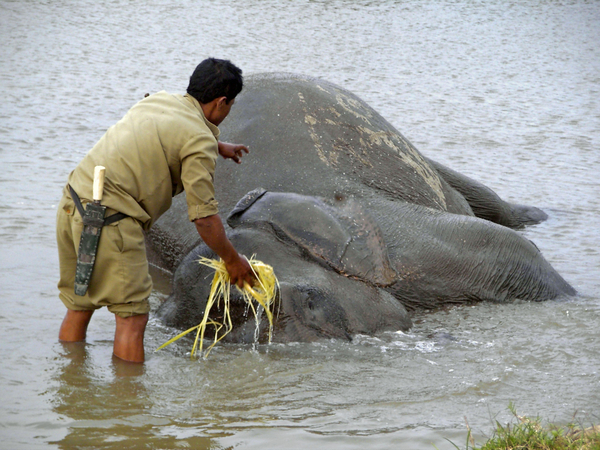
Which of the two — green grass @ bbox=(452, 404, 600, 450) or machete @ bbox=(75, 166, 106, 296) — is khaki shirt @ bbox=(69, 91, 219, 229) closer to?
machete @ bbox=(75, 166, 106, 296)

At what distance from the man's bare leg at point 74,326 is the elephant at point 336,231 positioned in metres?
0.52

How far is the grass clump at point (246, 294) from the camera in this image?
13.9 ft

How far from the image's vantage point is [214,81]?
13.4ft

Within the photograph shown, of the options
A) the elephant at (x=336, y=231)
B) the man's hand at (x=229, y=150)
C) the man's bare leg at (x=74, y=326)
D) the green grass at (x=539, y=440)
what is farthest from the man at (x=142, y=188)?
the green grass at (x=539, y=440)

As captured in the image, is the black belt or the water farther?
the black belt

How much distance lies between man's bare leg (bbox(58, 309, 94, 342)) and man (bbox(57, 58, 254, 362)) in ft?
0.39

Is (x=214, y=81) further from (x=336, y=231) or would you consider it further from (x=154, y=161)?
(x=336, y=231)

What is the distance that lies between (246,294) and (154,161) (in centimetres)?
84

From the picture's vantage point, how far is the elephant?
15.2 ft

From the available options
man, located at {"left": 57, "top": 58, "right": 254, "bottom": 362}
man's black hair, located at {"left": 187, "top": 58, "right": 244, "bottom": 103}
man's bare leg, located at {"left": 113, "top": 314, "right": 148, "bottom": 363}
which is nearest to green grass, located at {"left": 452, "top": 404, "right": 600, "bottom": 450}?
man, located at {"left": 57, "top": 58, "right": 254, "bottom": 362}

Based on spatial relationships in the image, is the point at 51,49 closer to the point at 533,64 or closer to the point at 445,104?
Result: the point at 445,104

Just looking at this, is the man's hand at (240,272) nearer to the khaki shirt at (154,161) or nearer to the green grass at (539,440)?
the khaki shirt at (154,161)

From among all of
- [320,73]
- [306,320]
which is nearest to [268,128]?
[306,320]

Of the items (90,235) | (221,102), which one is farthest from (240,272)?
(221,102)
